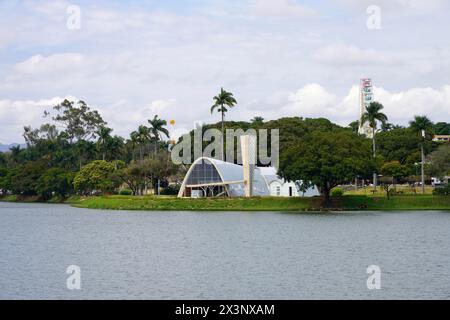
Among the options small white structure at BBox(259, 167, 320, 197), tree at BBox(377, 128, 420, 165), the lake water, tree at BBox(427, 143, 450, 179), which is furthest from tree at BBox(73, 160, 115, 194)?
tree at BBox(427, 143, 450, 179)

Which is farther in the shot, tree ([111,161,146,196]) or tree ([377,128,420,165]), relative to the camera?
tree ([377,128,420,165])

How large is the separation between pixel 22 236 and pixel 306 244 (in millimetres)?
25422

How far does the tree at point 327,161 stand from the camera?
9894cm

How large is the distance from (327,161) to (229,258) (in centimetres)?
5139

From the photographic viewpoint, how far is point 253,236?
64.4 meters

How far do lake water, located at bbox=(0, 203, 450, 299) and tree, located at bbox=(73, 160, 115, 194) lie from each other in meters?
55.2

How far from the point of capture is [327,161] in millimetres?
99188

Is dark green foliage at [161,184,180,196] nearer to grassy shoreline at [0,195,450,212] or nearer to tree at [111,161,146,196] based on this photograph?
tree at [111,161,146,196]

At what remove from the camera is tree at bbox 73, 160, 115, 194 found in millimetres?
137500

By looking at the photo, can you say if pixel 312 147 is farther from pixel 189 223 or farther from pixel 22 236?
pixel 22 236

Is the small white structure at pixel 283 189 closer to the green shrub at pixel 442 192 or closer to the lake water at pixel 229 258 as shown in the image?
the green shrub at pixel 442 192

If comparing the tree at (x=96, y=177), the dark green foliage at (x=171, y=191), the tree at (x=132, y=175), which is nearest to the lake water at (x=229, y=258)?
the tree at (x=132, y=175)
